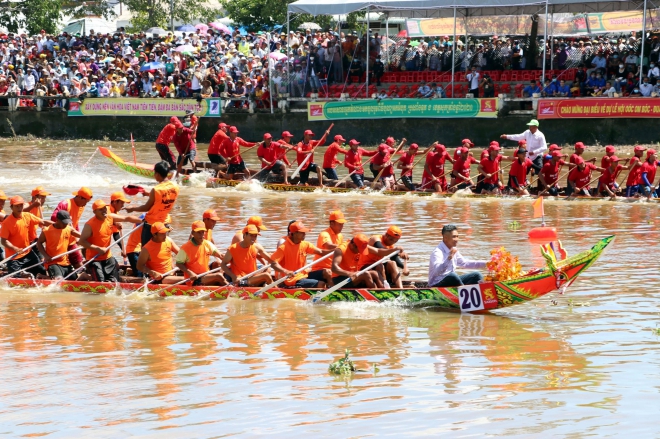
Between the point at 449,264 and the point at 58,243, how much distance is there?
518cm

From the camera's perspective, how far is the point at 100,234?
1295 cm

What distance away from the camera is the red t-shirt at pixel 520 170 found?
21.0 m

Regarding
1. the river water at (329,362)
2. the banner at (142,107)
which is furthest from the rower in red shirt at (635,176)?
the banner at (142,107)

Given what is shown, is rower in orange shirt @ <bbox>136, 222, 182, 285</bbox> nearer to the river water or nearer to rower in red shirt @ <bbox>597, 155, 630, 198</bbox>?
the river water

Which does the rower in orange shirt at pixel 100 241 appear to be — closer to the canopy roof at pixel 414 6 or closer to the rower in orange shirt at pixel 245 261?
the rower in orange shirt at pixel 245 261

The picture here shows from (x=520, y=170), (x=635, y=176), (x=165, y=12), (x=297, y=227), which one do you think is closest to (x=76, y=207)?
(x=297, y=227)

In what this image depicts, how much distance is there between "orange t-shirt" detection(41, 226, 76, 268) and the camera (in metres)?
13.2

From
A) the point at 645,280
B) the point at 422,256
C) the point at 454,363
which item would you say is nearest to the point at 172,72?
the point at 422,256

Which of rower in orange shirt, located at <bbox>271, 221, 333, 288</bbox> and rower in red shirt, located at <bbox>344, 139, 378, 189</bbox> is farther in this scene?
rower in red shirt, located at <bbox>344, 139, 378, 189</bbox>

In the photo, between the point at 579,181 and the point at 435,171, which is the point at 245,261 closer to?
the point at 435,171

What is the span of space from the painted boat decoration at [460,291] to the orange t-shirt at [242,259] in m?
0.27

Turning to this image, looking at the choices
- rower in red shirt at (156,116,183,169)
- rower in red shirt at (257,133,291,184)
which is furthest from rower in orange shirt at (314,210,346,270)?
rower in red shirt at (156,116,183,169)

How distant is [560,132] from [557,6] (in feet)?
12.9

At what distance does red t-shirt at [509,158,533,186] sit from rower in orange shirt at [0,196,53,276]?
10.8 meters
